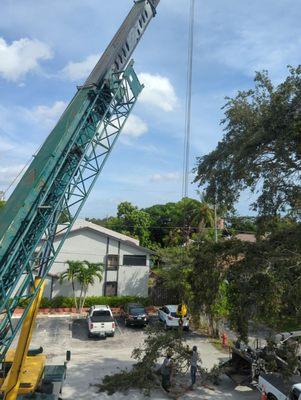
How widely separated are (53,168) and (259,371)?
35.0 feet

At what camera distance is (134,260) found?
120ft

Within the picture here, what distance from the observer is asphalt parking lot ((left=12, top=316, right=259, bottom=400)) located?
15867mm

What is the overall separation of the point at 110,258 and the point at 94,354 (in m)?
14.7

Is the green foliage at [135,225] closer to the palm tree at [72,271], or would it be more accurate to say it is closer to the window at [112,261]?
the window at [112,261]

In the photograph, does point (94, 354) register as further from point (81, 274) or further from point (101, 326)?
point (81, 274)

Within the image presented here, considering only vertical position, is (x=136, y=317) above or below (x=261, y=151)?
below

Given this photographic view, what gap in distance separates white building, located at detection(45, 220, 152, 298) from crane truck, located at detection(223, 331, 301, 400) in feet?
63.5

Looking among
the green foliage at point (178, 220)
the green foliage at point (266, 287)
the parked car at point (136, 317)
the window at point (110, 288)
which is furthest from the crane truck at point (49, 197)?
the green foliage at point (178, 220)

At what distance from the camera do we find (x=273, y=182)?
14.3 m

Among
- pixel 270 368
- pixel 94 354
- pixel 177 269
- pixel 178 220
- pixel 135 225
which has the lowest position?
pixel 94 354

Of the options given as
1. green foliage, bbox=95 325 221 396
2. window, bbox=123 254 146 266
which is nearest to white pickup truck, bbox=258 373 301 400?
green foliage, bbox=95 325 221 396

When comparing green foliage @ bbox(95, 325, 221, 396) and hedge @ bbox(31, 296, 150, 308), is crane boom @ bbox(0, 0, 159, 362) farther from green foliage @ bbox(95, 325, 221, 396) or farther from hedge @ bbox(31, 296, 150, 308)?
hedge @ bbox(31, 296, 150, 308)

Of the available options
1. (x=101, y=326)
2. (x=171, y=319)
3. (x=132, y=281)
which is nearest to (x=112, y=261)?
(x=132, y=281)

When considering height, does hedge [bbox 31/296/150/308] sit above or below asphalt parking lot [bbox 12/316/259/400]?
above
